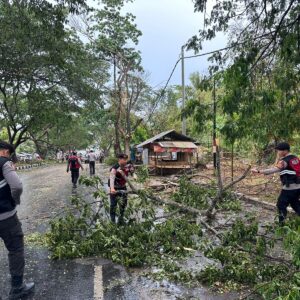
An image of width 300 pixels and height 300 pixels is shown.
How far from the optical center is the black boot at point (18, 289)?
511 centimetres

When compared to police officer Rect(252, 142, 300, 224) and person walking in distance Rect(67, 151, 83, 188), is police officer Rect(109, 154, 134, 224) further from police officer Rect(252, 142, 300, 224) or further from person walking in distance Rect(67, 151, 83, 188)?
person walking in distance Rect(67, 151, 83, 188)

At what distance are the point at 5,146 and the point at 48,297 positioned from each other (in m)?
1.98

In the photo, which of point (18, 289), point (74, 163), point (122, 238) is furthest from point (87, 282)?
point (74, 163)

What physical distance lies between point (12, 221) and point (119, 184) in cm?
381

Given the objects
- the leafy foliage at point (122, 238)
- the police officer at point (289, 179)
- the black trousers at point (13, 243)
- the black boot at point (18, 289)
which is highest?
the police officer at point (289, 179)

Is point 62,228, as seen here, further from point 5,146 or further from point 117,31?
point 117,31

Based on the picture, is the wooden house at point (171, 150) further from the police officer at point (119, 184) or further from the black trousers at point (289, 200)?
the black trousers at point (289, 200)

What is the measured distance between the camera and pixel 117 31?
31.5 meters

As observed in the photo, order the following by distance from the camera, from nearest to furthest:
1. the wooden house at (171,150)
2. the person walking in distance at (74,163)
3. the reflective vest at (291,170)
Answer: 1. the reflective vest at (291,170)
2. the person walking in distance at (74,163)
3. the wooden house at (171,150)

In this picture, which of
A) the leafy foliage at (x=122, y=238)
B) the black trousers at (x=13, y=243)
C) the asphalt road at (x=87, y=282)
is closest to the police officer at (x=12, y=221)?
the black trousers at (x=13, y=243)

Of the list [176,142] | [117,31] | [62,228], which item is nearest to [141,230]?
[62,228]

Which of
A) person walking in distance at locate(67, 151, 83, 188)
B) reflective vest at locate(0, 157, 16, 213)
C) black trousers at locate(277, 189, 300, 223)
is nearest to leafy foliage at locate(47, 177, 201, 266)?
black trousers at locate(277, 189, 300, 223)

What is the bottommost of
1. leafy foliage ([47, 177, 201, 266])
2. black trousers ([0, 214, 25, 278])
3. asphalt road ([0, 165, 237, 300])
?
asphalt road ([0, 165, 237, 300])

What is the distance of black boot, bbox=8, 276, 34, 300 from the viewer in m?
5.11
